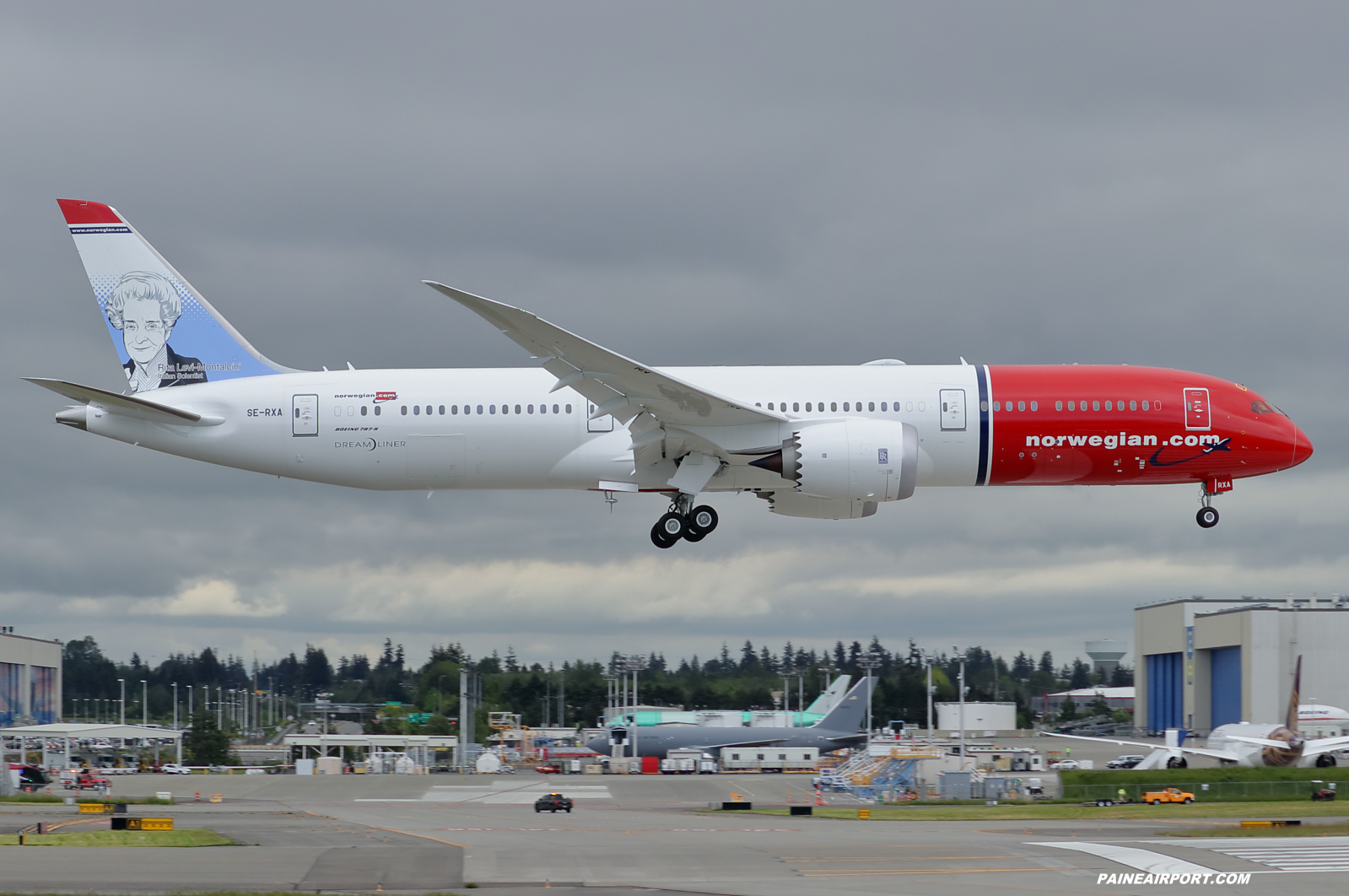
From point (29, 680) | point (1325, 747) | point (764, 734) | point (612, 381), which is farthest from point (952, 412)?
point (29, 680)

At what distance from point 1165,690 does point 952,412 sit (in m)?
88.1

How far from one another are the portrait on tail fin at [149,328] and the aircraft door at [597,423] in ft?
40.1

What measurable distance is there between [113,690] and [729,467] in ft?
549

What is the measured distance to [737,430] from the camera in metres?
37.4

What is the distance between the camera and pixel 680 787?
68.1m

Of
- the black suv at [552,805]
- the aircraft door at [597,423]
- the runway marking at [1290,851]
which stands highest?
the aircraft door at [597,423]

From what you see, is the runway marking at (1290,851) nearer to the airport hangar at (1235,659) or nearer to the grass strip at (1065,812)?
the grass strip at (1065,812)

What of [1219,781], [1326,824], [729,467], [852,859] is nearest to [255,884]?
[852,859]

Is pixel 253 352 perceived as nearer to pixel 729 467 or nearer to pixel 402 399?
pixel 402 399

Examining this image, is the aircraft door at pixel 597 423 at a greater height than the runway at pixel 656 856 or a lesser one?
greater

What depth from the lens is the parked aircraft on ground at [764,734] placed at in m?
91.4

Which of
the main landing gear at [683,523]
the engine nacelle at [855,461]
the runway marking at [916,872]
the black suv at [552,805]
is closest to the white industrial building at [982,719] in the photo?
the black suv at [552,805]

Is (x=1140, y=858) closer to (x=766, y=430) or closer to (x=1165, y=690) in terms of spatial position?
(x=766, y=430)

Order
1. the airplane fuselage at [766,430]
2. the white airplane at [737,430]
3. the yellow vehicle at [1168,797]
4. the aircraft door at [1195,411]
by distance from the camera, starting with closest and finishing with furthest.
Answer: the white airplane at [737,430] → the airplane fuselage at [766,430] → the aircraft door at [1195,411] → the yellow vehicle at [1168,797]
